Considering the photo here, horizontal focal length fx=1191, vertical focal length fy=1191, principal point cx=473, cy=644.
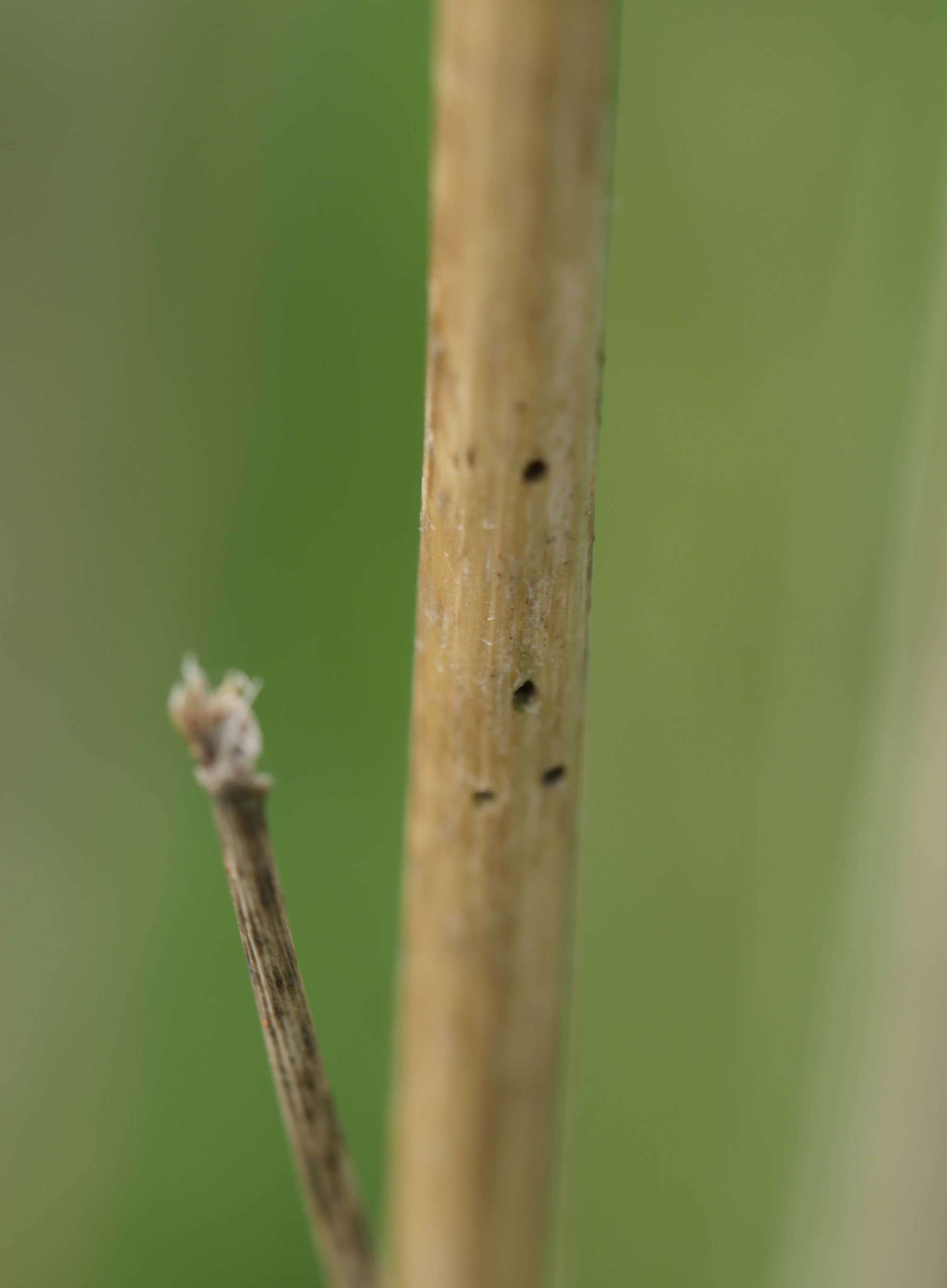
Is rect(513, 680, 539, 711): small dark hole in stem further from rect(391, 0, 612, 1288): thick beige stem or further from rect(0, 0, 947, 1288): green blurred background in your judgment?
rect(0, 0, 947, 1288): green blurred background

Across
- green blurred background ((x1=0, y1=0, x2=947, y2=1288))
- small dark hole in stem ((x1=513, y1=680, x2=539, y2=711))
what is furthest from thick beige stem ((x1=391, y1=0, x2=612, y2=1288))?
green blurred background ((x1=0, y1=0, x2=947, y2=1288))

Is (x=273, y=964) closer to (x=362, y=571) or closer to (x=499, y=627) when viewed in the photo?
(x=499, y=627)

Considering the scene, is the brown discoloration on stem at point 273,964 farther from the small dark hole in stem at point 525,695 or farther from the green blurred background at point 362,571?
the green blurred background at point 362,571

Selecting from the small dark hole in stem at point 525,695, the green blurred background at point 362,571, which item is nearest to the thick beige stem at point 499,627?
the small dark hole in stem at point 525,695

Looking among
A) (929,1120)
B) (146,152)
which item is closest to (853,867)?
(929,1120)

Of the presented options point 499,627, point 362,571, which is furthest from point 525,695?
point 362,571

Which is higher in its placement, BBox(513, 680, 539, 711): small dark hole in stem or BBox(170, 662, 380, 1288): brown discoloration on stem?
BBox(513, 680, 539, 711): small dark hole in stem
